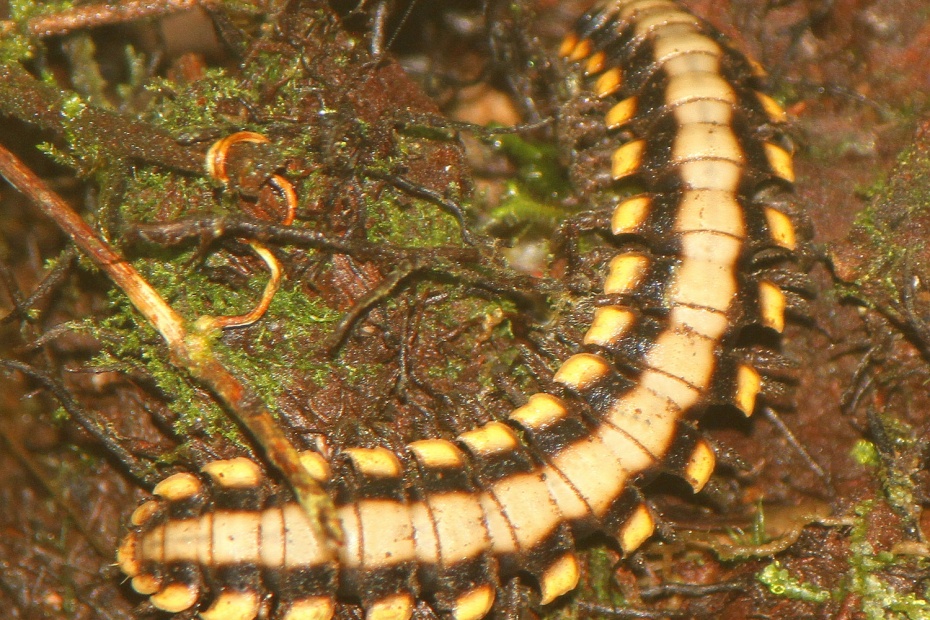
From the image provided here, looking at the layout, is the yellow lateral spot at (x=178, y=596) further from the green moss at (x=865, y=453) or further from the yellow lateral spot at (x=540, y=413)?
the green moss at (x=865, y=453)

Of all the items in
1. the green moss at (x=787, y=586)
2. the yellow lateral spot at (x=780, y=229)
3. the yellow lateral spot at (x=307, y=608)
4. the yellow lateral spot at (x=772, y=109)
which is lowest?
the green moss at (x=787, y=586)

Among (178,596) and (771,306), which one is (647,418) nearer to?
(771,306)

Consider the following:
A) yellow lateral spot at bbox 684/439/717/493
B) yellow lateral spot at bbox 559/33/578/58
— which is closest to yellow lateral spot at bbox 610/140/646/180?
yellow lateral spot at bbox 559/33/578/58

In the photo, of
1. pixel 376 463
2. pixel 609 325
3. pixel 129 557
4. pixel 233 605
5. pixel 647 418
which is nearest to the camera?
pixel 233 605

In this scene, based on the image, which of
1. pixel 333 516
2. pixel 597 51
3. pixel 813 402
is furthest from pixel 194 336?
pixel 813 402

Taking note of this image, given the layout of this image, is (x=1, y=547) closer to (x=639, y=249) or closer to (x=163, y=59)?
(x=163, y=59)

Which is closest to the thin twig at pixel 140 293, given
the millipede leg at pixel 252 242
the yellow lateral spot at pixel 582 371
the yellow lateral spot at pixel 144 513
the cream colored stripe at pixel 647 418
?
the millipede leg at pixel 252 242

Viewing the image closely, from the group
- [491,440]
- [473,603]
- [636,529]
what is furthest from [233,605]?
[636,529]
